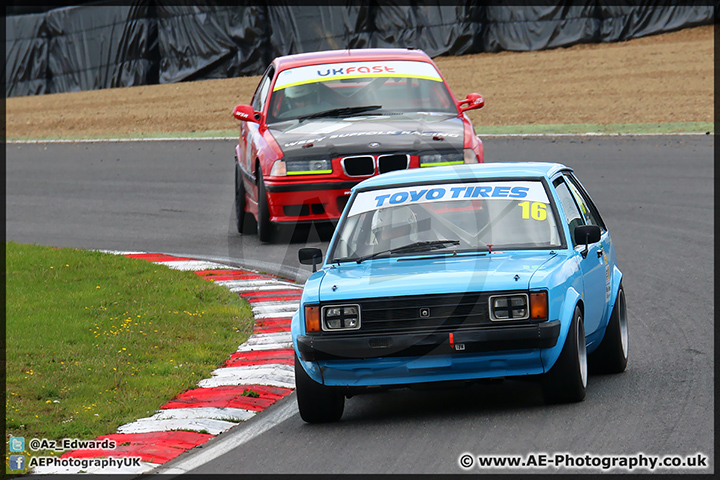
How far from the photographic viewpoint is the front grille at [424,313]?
20.4 feet

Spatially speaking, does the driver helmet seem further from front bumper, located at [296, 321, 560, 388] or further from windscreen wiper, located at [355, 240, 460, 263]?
front bumper, located at [296, 321, 560, 388]

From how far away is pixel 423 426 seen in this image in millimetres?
6266

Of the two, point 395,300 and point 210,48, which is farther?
point 210,48

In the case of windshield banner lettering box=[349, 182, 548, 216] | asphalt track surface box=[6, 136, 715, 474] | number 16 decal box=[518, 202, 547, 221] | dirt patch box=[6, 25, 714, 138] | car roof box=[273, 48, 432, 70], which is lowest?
dirt patch box=[6, 25, 714, 138]

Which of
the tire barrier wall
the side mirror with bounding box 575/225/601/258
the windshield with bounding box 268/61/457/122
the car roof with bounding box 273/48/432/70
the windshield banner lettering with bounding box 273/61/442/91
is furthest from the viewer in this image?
the tire barrier wall

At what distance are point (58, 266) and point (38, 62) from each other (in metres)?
23.1

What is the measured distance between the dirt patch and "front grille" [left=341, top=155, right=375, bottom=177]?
1089cm

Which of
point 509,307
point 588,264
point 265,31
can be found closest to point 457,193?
point 588,264

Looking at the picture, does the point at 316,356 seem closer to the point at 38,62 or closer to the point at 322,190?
the point at 322,190

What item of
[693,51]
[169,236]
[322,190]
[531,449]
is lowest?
[693,51]

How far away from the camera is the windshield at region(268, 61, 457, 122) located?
12.8 m

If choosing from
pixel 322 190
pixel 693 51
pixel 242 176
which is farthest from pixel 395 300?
pixel 693 51

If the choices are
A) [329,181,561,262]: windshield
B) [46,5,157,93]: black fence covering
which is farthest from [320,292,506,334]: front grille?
[46,5,157,93]: black fence covering

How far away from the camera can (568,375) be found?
6.29m
